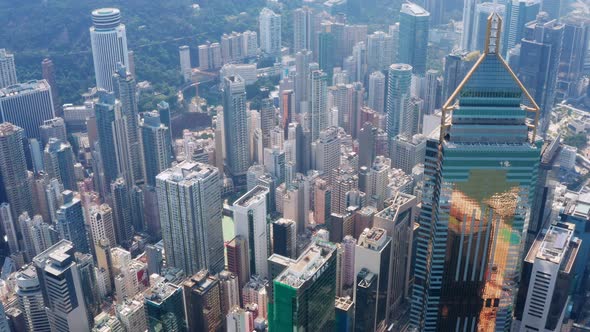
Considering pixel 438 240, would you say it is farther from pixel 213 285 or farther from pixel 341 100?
pixel 341 100

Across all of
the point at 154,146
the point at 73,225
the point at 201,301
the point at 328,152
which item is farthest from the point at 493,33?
the point at 154,146

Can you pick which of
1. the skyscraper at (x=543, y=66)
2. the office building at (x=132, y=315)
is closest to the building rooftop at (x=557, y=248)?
the office building at (x=132, y=315)

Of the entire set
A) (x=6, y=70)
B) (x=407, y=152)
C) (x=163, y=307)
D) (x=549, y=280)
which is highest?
(x=6, y=70)

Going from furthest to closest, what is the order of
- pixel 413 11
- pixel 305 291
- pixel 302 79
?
pixel 413 11, pixel 302 79, pixel 305 291

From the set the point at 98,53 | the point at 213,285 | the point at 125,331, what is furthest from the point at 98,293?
the point at 98,53

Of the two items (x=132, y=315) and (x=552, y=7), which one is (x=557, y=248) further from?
(x=552, y=7)

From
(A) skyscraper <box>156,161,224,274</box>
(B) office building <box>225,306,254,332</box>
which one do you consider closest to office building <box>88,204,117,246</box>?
(A) skyscraper <box>156,161,224,274</box>

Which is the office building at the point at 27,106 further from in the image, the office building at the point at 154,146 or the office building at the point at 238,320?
the office building at the point at 238,320
